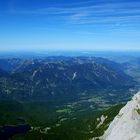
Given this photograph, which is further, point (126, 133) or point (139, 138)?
point (126, 133)

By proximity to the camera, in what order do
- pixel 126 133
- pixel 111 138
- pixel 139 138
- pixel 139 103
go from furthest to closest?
pixel 139 103
pixel 111 138
pixel 126 133
pixel 139 138

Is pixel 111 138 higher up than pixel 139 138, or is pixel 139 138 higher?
pixel 139 138

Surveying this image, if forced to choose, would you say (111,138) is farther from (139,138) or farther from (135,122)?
(139,138)

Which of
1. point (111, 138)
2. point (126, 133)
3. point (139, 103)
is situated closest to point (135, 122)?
point (126, 133)

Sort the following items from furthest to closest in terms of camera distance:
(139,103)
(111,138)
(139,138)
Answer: (139,103) → (111,138) → (139,138)

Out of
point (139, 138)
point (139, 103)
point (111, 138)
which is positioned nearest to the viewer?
point (139, 138)

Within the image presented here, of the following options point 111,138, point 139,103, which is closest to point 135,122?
point 111,138

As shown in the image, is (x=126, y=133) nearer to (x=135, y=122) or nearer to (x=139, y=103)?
(x=135, y=122)

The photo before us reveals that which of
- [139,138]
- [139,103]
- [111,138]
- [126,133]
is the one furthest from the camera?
[139,103]
